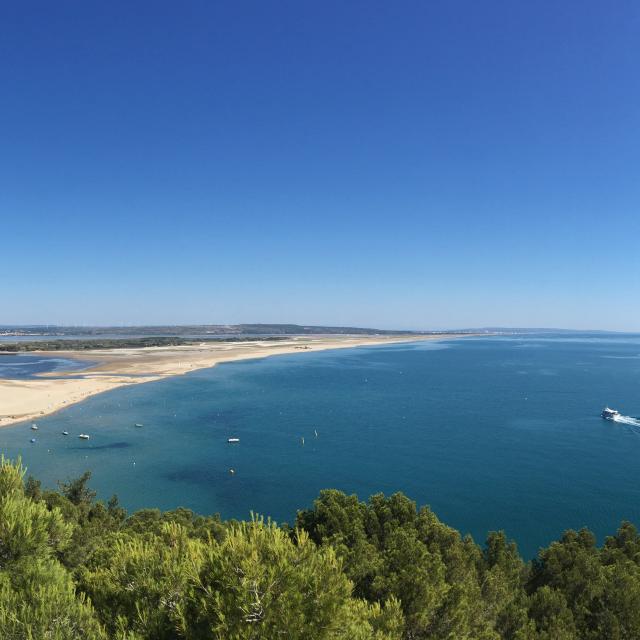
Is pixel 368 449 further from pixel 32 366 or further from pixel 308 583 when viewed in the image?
pixel 32 366

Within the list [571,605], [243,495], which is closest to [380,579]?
[571,605]

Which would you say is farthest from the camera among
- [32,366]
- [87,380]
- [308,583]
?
[32,366]

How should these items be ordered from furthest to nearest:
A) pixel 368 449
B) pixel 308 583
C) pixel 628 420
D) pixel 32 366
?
pixel 32 366
pixel 628 420
pixel 368 449
pixel 308 583

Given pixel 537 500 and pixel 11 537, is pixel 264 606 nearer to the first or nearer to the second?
pixel 11 537

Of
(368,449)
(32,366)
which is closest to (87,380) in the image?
Answer: (32,366)

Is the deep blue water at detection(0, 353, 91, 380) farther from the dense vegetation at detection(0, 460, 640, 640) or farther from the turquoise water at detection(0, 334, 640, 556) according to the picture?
the dense vegetation at detection(0, 460, 640, 640)
